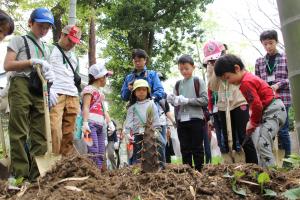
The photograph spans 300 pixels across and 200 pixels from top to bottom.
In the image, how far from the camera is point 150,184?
2.73 metres

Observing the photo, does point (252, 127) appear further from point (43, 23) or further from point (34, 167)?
point (43, 23)

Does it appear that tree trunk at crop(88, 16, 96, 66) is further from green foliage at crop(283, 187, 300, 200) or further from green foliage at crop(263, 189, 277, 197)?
green foliage at crop(283, 187, 300, 200)

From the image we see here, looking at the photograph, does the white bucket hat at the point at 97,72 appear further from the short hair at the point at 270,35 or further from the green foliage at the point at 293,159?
the green foliage at the point at 293,159

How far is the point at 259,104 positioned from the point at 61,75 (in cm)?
231

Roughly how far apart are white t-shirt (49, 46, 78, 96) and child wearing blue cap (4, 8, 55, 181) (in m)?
0.50

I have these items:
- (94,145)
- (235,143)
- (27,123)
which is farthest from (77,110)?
(235,143)

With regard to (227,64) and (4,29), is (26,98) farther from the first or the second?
(227,64)

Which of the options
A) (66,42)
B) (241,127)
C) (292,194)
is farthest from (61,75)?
(292,194)

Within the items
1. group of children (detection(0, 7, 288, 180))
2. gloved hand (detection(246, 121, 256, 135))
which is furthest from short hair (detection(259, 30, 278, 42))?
gloved hand (detection(246, 121, 256, 135))

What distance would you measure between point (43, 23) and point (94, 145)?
1670 mm

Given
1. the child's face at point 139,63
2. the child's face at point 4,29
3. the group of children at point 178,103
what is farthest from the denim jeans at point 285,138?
the child's face at point 4,29

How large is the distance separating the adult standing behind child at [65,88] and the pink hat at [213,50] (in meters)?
1.54

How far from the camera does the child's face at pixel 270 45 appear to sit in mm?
5371

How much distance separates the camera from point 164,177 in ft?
9.06
